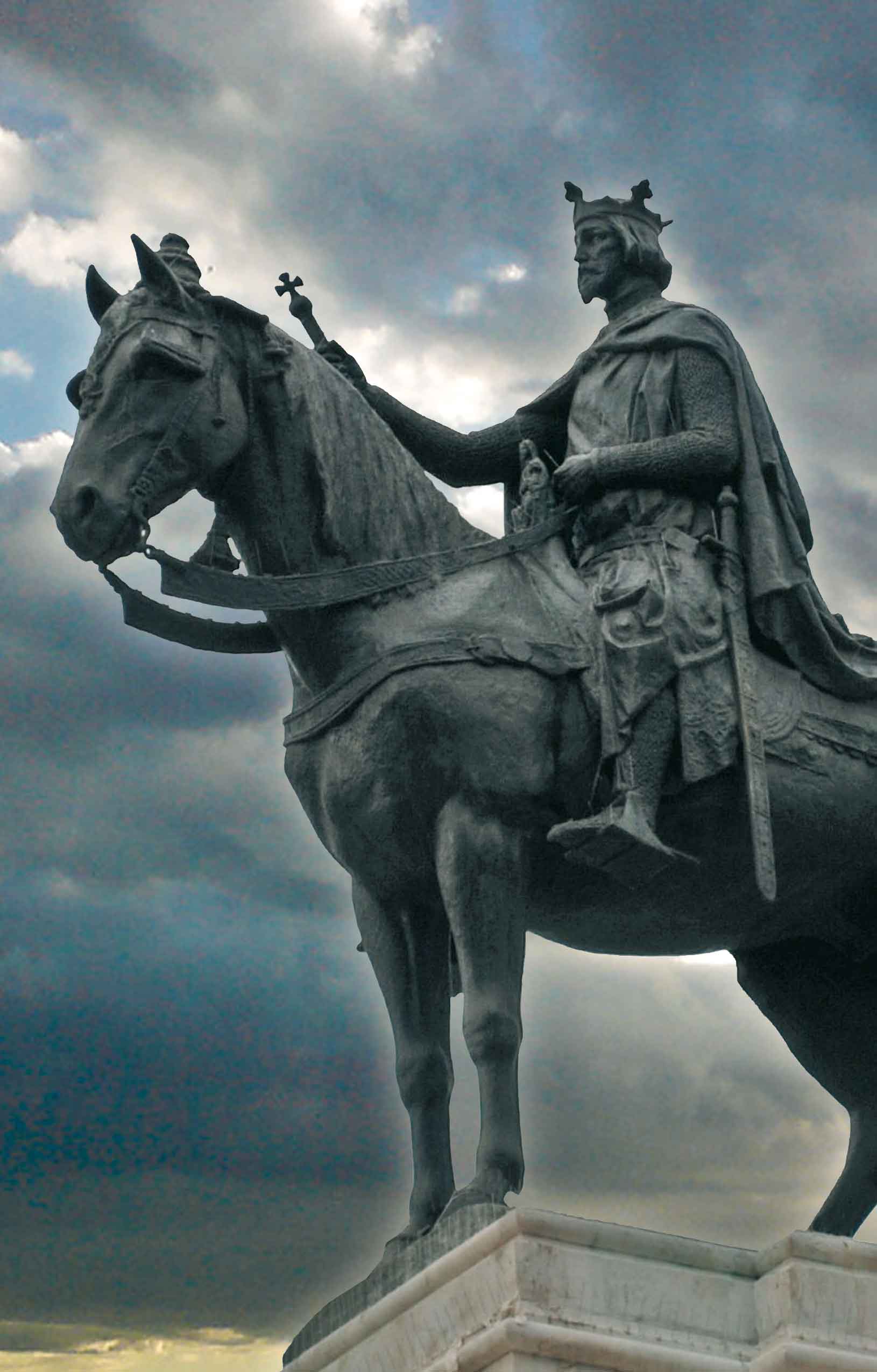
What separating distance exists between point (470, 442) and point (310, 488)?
1.83m

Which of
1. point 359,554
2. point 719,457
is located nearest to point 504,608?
point 359,554

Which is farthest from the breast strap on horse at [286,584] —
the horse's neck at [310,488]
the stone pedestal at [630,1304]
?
the stone pedestal at [630,1304]

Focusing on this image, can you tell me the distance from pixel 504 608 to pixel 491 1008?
175 cm

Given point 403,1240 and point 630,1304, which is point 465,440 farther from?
point 630,1304

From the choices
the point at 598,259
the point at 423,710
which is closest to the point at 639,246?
the point at 598,259

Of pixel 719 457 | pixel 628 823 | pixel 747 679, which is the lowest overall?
pixel 628 823

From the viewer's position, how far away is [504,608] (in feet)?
30.8

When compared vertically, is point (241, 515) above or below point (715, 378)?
below

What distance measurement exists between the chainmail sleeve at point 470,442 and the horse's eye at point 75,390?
1715mm

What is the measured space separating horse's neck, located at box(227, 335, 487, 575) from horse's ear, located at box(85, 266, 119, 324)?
0.81 m

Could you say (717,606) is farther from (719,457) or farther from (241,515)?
(241,515)

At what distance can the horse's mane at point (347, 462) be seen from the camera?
9.27m

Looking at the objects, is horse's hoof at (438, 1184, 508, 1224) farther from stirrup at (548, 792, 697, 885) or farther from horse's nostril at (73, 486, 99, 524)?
horse's nostril at (73, 486, 99, 524)

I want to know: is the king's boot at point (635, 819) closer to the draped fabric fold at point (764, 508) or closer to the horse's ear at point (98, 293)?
the draped fabric fold at point (764, 508)
